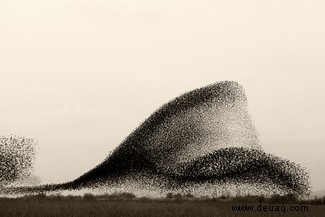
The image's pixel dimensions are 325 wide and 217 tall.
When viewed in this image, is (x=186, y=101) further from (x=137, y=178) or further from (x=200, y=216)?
(x=200, y=216)

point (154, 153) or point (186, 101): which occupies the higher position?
point (186, 101)

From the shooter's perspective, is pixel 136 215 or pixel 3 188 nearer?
pixel 136 215

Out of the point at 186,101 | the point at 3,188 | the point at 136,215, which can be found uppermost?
the point at 186,101

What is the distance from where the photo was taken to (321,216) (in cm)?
1969

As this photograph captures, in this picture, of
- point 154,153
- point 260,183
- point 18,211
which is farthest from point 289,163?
point 18,211

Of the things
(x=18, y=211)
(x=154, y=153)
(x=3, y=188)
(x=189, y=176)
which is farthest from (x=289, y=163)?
(x=18, y=211)

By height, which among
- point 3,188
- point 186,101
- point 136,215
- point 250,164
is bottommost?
point 136,215

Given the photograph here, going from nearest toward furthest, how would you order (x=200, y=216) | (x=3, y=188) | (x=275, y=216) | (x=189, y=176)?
(x=200, y=216) → (x=275, y=216) → (x=3, y=188) → (x=189, y=176)

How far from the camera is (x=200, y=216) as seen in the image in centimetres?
1752

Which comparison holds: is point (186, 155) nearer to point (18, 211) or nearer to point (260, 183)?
point (260, 183)

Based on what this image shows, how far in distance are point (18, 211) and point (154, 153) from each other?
1899 centimetres

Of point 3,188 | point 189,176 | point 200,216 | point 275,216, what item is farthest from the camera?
point 189,176

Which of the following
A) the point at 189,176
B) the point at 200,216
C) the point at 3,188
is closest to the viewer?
the point at 200,216

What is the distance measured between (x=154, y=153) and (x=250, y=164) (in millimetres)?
6703
